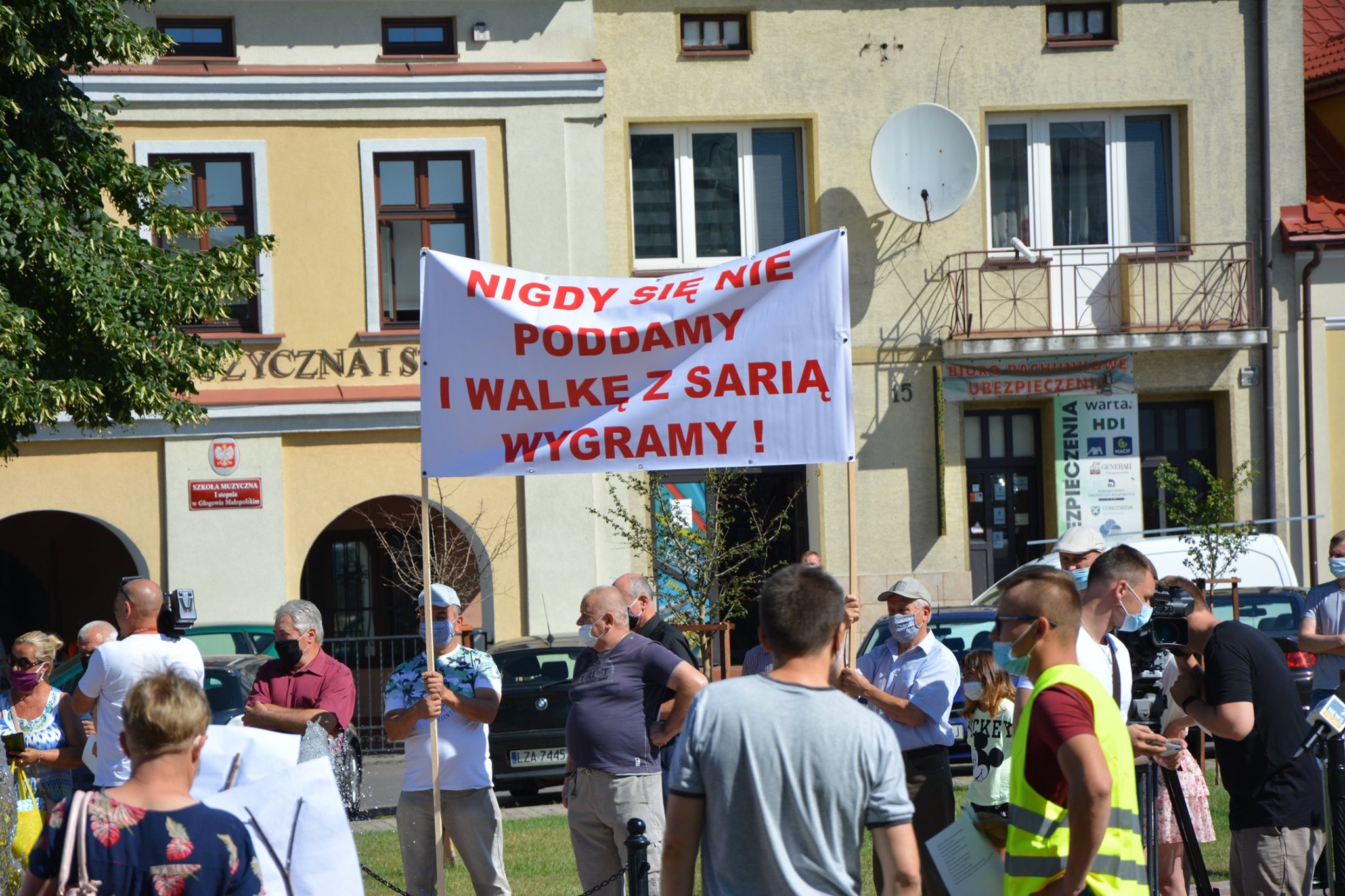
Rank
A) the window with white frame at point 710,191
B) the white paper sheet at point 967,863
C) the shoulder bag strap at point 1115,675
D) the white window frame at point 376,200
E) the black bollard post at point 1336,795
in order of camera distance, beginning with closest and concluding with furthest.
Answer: the white paper sheet at point 967,863 → the shoulder bag strap at point 1115,675 → the black bollard post at point 1336,795 → the white window frame at point 376,200 → the window with white frame at point 710,191

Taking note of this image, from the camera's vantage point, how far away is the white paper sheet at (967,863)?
4.76 meters

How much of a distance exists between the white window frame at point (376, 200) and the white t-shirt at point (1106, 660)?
14.0 metres

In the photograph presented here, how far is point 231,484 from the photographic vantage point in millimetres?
18969

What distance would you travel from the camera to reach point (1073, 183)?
67.4 ft

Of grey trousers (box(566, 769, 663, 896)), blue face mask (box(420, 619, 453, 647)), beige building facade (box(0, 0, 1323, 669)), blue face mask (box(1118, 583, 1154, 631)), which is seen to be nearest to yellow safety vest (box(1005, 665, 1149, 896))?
blue face mask (box(1118, 583, 1154, 631))

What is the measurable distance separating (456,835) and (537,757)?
633 cm

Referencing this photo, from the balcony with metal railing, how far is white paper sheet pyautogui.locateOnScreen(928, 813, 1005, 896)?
15508mm

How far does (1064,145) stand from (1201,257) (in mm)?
2338

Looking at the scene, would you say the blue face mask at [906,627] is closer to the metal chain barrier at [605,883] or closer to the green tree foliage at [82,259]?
the metal chain barrier at [605,883]

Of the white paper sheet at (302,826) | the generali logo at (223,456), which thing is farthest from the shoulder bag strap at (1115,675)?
the generali logo at (223,456)

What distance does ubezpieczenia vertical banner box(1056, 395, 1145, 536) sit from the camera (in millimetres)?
20203

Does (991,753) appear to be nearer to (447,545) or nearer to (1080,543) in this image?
(1080,543)

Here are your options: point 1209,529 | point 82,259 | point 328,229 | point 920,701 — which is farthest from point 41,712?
point 1209,529

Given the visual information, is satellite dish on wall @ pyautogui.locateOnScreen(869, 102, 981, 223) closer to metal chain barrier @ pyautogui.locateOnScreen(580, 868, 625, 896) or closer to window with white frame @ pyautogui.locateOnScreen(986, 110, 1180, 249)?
window with white frame @ pyautogui.locateOnScreen(986, 110, 1180, 249)
